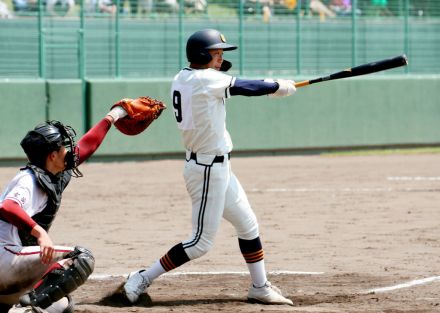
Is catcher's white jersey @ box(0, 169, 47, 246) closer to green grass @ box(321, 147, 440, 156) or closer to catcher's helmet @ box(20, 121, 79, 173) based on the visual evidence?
catcher's helmet @ box(20, 121, 79, 173)

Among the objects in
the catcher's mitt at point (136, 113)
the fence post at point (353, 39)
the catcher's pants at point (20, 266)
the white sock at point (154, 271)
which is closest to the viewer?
the catcher's pants at point (20, 266)

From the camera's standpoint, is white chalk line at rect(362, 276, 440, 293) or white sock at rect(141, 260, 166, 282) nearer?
white sock at rect(141, 260, 166, 282)

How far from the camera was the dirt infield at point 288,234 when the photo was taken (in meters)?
7.14

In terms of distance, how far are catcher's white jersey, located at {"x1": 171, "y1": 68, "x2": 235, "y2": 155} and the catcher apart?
960 mm

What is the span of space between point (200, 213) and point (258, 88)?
2.94ft

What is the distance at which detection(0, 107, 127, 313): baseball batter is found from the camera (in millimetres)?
5664

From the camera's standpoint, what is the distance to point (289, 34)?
A: 19.5 m

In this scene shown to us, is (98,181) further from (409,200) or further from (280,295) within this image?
(280,295)

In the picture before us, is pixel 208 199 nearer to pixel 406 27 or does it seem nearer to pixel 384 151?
pixel 384 151

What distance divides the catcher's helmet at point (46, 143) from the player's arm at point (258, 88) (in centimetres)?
129

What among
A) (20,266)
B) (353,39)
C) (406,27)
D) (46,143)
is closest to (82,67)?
(353,39)

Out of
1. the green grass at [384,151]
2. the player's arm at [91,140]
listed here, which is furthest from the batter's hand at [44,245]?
the green grass at [384,151]

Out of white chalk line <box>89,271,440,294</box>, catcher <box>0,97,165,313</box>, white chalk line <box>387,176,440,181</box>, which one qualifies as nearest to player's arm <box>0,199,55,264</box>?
catcher <box>0,97,165,313</box>

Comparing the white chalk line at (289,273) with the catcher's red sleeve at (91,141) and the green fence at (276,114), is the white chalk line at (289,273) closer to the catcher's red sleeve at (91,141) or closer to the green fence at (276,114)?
the catcher's red sleeve at (91,141)
